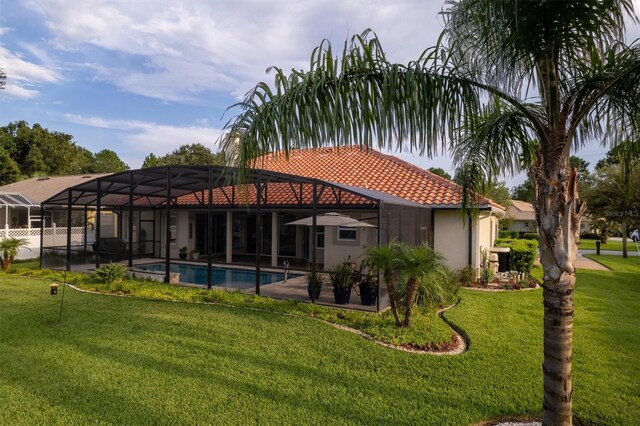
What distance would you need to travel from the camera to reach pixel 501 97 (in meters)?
4.22

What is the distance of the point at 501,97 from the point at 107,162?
71.1 meters

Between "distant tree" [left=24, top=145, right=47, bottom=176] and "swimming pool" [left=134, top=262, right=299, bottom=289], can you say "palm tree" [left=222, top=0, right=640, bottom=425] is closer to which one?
"swimming pool" [left=134, top=262, right=299, bottom=289]

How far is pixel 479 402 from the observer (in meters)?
4.86

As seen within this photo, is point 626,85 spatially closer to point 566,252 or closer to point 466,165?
point 566,252

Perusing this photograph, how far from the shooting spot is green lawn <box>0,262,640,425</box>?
14.9 feet

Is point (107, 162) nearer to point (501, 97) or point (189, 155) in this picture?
point (189, 155)

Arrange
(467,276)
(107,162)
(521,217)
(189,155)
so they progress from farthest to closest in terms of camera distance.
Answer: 1. (107,162)
2. (189,155)
3. (521,217)
4. (467,276)

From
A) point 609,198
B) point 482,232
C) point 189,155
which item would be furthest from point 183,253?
point 189,155

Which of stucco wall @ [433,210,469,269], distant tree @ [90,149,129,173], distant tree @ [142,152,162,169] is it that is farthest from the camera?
distant tree @ [142,152,162,169]

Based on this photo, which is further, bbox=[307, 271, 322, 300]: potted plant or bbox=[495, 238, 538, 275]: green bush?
bbox=[495, 238, 538, 275]: green bush

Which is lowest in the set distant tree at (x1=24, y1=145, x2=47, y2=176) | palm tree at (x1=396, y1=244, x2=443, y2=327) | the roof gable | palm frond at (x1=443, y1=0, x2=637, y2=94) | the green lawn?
the green lawn

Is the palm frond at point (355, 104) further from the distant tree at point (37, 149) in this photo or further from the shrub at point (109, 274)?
the distant tree at point (37, 149)

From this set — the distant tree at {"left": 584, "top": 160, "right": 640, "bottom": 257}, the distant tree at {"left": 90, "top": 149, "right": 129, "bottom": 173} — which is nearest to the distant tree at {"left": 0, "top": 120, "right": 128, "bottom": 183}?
the distant tree at {"left": 90, "top": 149, "right": 129, "bottom": 173}

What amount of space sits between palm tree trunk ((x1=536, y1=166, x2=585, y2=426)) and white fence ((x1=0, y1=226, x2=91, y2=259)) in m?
25.0
